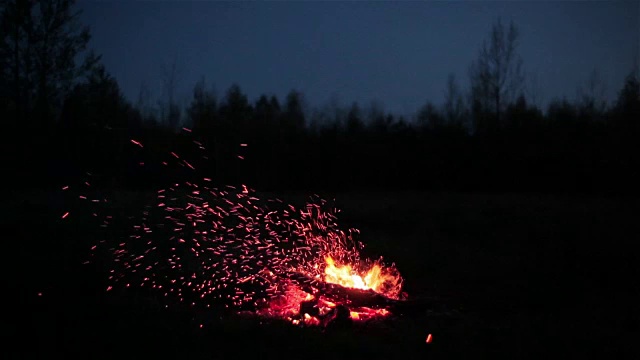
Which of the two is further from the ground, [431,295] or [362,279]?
[362,279]

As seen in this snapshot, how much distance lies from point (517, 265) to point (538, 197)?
1031 cm

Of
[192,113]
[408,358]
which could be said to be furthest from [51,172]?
[408,358]

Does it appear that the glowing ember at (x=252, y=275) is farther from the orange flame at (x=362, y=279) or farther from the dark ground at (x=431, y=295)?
the dark ground at (x=431, y=295)

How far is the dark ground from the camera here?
25.8ft

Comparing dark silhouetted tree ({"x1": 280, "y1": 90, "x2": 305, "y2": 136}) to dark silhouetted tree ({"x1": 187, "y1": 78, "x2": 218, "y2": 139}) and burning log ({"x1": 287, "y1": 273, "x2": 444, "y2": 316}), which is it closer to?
dark silhouetted tree ({"x1": 187, "y1": 78, "x2": 218, "y2": 139})

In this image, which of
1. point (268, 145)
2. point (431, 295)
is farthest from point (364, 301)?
point (268, 145)

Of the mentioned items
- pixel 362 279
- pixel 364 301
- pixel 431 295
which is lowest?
pixel 431 295

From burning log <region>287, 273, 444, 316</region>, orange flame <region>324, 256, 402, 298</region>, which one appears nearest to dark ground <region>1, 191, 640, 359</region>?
burning log <region>287, 273, 444, 316</region>

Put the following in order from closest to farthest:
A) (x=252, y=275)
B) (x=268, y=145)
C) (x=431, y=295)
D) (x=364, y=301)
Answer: (x=364, y=301), (x=252, y=275), (x=431, y=295), (x=268, y=145)

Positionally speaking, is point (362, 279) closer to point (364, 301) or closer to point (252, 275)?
point (364, 301)

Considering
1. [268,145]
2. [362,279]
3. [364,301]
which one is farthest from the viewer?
[268,145]

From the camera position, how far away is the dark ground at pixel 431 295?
7.85 metres

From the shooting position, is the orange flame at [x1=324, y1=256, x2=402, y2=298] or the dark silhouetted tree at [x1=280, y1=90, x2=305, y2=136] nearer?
the orange flame at [x1=324, y1=256, x2=402, y2=298]

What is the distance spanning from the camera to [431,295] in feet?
37.7
